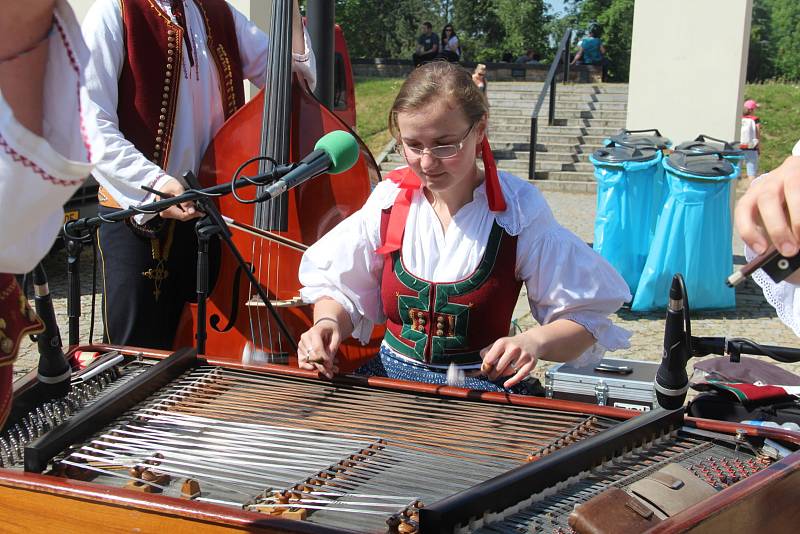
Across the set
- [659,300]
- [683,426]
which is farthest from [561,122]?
[683,426]

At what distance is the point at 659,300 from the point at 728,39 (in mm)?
2283

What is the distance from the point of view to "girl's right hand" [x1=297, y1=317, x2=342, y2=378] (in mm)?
2070

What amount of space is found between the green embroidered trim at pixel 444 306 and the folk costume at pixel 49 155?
4.40 feet

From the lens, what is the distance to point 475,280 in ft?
7.50

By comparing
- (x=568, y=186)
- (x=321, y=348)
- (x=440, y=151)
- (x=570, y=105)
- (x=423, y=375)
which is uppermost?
(x=570, y=105)

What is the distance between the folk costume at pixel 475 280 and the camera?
7.54 feet

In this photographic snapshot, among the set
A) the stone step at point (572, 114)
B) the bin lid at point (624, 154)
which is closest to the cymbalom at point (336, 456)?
the bin lid at point (624, 154)

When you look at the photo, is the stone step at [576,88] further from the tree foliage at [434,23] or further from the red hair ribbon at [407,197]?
the red hair ribbon at [407,197]

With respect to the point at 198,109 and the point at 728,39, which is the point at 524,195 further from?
the point at 728,39

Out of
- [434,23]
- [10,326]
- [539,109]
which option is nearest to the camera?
[10,326]

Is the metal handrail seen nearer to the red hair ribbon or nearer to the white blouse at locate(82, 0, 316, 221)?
the white blouse at locate(82, 0, 316, 221)

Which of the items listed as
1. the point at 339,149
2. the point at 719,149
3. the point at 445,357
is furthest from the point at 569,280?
the point at 719,149

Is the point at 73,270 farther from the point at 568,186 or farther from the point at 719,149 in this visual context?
the point at 568,186

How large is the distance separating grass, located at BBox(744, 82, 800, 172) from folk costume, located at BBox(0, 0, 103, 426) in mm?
14778
